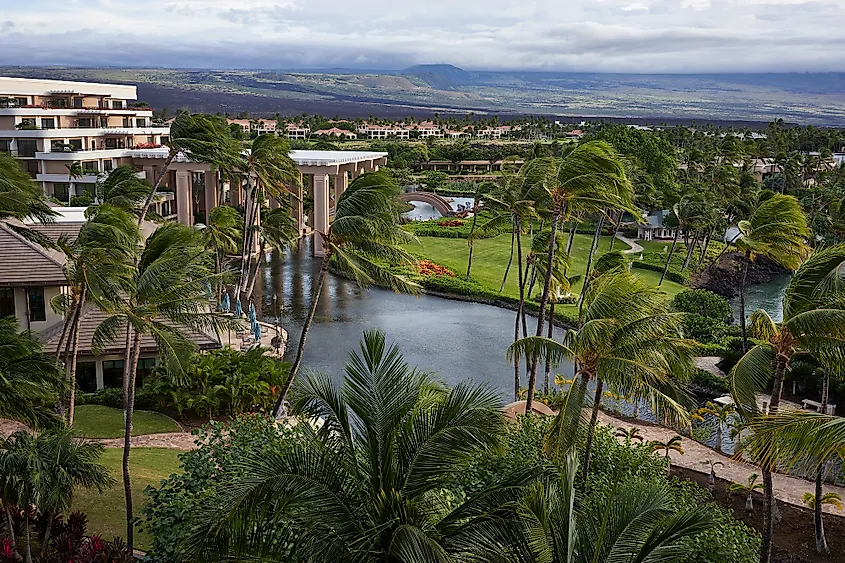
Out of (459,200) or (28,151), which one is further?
(459,200)

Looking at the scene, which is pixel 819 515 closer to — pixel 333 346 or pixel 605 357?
pixel 605 357

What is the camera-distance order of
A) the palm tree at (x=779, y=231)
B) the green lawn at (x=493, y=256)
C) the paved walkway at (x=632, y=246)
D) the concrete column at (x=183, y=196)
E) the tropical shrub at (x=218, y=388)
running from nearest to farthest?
the tropical shrub at (x=218, y=388)
the palm tree at (x=779, y=231)
the green lawn at (x=493, y=256)
the concrete column at (x=183, y=196)
the paved walkway at (x=632, y=246)

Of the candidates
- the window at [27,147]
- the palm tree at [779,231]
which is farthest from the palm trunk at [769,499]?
the window at [27,147]

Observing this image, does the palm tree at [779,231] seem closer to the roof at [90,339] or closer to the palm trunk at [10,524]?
the roof at [90,339]

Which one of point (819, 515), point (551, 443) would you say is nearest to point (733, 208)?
point (819, 515)

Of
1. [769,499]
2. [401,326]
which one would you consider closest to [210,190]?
[401,326]

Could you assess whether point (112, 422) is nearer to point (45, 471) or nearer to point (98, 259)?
point (98, 259)

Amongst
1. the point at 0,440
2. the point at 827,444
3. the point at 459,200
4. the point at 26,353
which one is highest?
the point at 827,444
